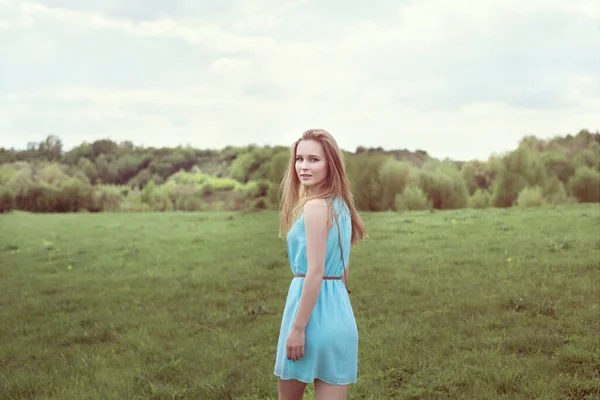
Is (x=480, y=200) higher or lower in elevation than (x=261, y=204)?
higher

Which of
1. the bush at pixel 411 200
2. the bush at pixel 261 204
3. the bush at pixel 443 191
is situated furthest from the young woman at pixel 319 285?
the bush at pixel 261 204

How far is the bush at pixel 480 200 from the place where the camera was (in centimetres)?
3250

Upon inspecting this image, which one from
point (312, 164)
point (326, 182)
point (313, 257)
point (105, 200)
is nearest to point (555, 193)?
point (105, 200)

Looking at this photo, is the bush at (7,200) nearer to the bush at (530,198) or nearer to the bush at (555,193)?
the bush at (530,198)

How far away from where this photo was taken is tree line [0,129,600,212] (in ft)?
105

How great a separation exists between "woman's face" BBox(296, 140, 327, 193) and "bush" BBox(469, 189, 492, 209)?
3074cm

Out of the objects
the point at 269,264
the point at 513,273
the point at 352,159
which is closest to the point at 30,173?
the point at 352,159

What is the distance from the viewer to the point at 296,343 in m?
3.15

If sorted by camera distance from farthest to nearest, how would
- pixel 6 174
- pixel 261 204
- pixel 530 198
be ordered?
pixel 6 174, pixel 261 204, pixel 530 198

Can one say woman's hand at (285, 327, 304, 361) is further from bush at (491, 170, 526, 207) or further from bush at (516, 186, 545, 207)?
bush at (491, 170, 526, 207)

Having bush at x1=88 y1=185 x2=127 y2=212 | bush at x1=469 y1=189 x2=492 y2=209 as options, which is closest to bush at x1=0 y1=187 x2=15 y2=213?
bush at x1=88 y1=185 x2=127 y2=212

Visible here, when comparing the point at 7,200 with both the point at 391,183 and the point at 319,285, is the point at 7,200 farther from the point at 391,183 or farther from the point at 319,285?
the point at 319,285

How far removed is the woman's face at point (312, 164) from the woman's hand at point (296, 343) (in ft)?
2.86

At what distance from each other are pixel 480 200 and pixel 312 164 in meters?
31.2
